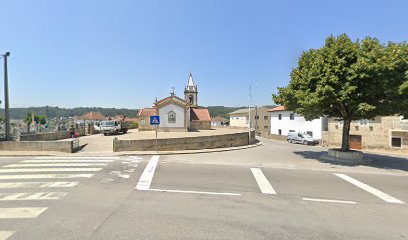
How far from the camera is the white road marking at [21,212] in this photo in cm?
570

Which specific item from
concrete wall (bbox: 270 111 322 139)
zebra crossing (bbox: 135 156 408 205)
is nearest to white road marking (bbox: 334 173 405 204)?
zebra crossing (bbox: 135 156 408 205)

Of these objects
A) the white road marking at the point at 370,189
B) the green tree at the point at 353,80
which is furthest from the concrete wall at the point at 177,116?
the white road marking at the point at 370,189

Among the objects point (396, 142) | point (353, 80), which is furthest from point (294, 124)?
point (353, 80)

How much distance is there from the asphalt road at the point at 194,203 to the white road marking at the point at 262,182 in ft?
0.13

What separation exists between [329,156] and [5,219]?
1745 centimetres

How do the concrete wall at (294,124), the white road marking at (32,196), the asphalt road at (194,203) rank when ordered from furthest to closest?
the concrete wall at (294,124) < the white road marking at (32,196) < the asphalt road at (194,203)

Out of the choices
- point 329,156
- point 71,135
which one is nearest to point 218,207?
point 329,156

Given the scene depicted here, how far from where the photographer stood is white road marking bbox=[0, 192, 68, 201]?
22.7 feet

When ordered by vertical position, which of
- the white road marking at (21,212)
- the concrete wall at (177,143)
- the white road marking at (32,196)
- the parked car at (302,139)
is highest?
the concrete wall at (177,143)

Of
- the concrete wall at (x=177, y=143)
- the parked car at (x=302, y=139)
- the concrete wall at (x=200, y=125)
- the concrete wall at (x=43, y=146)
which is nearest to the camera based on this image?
the concrete wall at (x=43, y=146)

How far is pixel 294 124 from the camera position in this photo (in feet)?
155

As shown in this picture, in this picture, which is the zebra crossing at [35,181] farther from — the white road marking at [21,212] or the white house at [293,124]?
the white house at [293,124]

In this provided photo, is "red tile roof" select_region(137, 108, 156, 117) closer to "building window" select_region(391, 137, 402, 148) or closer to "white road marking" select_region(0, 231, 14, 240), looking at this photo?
"building window" select_region(391, 137, 402, 148)

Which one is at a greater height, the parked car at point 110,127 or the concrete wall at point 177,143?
the parked car at point 110,127
